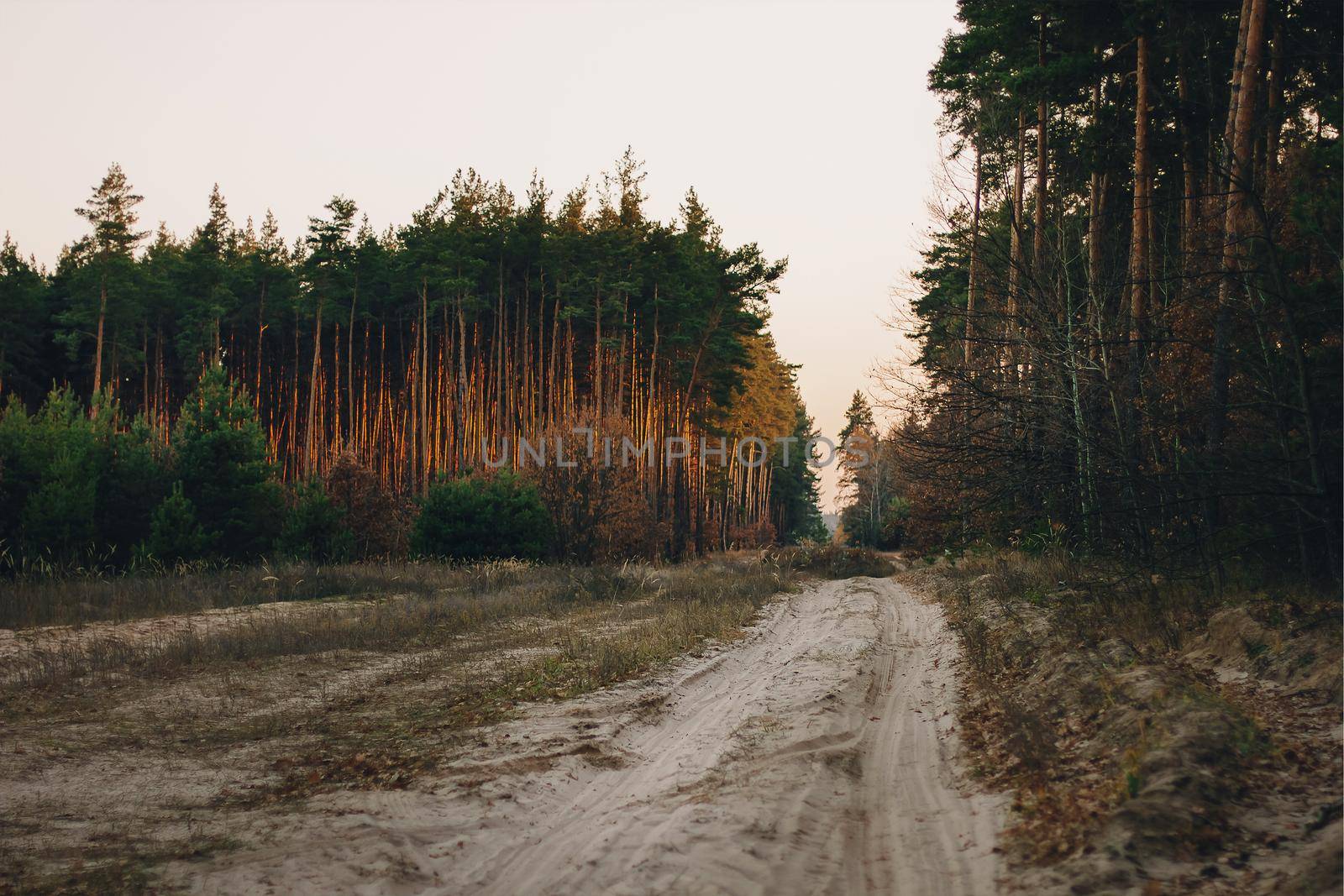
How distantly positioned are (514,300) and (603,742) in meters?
40.2

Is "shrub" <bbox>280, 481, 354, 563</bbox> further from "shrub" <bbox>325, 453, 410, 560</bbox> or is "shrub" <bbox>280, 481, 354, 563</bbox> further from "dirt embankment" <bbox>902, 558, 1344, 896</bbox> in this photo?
"dirt embankment" <bbox>902, 558, 1344, 896</bbox>

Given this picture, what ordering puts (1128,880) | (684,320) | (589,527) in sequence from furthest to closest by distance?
Result: (684,320) < (589,527) < (1128,880)

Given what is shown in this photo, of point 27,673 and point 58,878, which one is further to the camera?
point 27,673

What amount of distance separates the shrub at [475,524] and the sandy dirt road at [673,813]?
1808 centimetres

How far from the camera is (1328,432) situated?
810 centimetres

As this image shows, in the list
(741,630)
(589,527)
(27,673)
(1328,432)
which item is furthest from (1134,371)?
(589,527)

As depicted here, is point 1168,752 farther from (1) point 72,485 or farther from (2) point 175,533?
(1) point 72,485

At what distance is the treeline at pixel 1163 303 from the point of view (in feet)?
28.5

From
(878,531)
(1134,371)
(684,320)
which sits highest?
(684,320)

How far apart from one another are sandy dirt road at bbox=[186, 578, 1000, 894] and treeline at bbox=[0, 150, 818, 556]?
26125mm

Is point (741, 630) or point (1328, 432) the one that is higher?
point (1328, 432)

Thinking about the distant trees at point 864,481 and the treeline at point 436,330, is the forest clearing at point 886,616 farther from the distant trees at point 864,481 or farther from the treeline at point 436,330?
the distant trees at point 864,481

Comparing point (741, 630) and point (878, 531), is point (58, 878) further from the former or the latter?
point (878, 531)

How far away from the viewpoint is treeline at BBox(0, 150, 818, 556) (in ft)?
136
